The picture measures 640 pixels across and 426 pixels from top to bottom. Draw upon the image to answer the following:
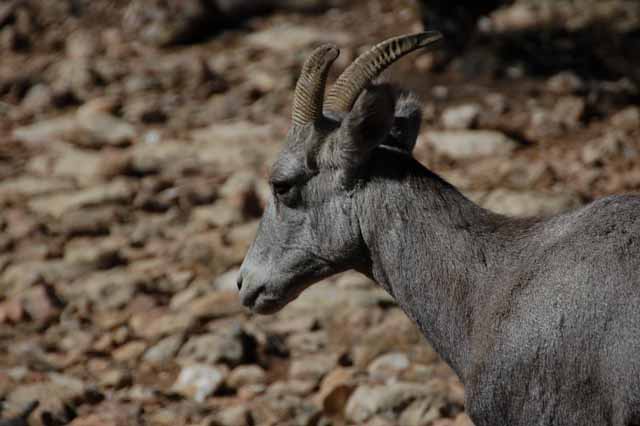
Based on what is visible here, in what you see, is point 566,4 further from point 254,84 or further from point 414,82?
point 254,84

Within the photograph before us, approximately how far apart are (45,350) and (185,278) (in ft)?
4.76

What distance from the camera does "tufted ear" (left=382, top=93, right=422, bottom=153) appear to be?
5.49 m

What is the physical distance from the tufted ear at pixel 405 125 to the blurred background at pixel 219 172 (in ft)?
0.67

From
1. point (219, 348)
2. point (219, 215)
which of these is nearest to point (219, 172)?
point (219, 215)

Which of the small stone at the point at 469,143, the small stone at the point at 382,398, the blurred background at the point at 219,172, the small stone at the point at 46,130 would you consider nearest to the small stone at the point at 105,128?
the blurred background at the point at 219,172

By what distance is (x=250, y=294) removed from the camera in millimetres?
5621

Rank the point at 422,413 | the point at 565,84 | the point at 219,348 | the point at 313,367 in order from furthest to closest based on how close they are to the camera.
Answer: the point at 565,84, the point at 219,348, the point at 313,367, the point at 422,413

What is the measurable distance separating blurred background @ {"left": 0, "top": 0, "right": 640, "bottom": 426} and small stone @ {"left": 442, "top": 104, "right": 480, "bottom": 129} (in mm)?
23

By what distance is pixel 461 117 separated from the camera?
437 inches

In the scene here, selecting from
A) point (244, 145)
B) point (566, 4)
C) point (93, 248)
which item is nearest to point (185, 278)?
point (93, 248)

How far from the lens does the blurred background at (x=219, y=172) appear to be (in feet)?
24.2

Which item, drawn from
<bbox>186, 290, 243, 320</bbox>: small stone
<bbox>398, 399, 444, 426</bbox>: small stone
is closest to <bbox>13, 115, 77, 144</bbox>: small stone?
<bbox>186, 290, 243, 320</bbox>: small stone

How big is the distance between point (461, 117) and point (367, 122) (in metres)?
6.35

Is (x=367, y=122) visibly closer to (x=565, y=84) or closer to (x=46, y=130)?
(x=565, y=84)
